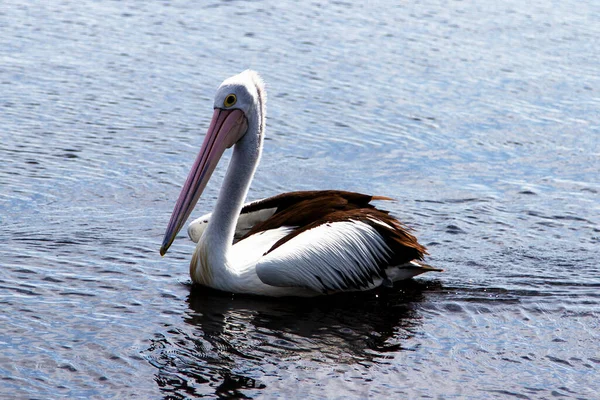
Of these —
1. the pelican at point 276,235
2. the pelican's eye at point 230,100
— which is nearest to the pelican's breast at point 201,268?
the pelican at point 276,235

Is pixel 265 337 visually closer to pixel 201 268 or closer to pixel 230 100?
pixel 201 268

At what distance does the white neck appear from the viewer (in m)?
5.35

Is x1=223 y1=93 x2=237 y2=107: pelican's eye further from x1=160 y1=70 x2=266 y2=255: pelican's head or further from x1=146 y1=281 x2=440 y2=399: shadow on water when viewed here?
x1=146 y1=281 x2=440 y2=399: shadow on water

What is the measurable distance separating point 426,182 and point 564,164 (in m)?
1.37

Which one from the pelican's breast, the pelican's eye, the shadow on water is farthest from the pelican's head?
the shadow on water

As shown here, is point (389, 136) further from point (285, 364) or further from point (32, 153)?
point (285, 364)

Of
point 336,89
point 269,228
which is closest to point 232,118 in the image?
point 269,228

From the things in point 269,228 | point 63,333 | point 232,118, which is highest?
point 232,118

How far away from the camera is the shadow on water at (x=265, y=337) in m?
4.36

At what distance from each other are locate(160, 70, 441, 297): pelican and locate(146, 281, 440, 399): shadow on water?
109 millimetres

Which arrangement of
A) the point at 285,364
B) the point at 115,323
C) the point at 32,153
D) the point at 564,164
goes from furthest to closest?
the point at 564,164 → the point at 32,153 → the point at 115,323 → the point at 285,364

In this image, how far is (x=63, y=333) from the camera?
15.6ft

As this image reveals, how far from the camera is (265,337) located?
4855 millimetres

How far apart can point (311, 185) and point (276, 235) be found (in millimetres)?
1888
